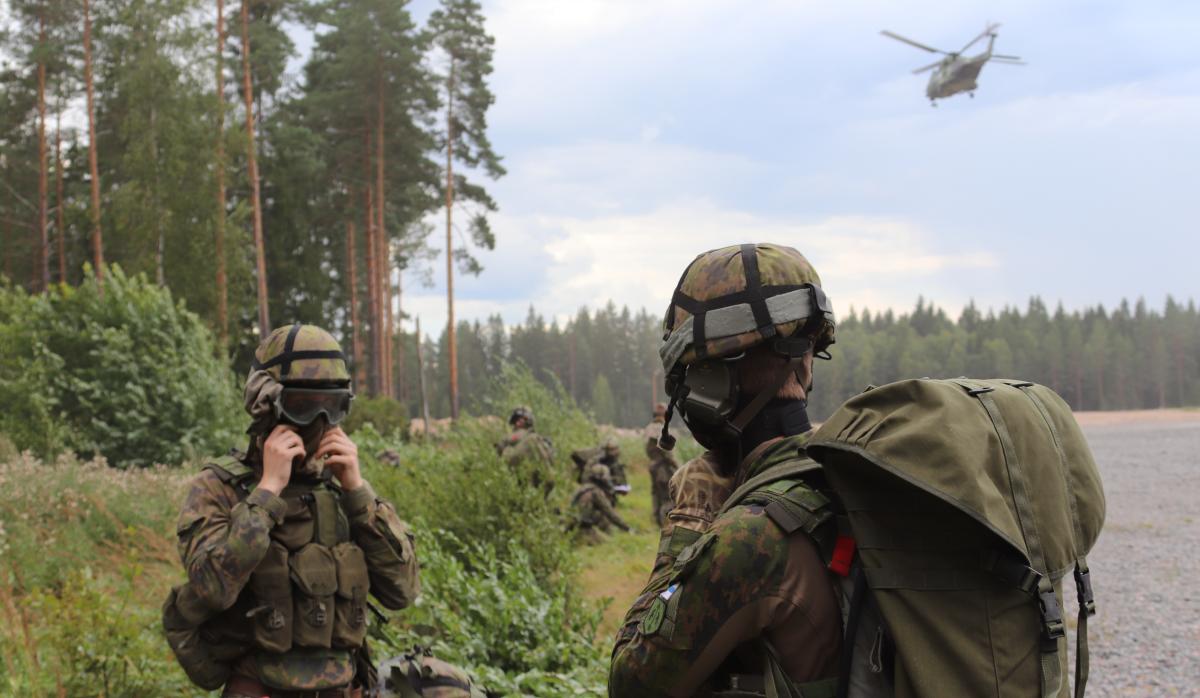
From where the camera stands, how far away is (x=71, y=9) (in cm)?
2195

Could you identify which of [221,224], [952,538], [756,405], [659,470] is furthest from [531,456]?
[221,224]

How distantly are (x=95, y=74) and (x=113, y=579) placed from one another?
65.8ft

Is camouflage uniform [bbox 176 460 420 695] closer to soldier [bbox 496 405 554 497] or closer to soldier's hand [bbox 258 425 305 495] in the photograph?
soldier's hand [bbox 258 425 305 495]

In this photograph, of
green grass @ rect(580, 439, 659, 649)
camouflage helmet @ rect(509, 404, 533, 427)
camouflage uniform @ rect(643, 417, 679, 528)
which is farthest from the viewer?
camouflage uniform @ rect(643, 417, 679, 528)

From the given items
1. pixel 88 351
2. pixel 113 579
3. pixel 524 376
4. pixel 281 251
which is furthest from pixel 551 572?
pixel 281 251

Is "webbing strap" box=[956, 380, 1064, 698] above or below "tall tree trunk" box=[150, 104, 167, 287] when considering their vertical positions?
below

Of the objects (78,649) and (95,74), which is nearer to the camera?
(78,649)

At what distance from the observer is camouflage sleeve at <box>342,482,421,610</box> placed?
330 centimetres

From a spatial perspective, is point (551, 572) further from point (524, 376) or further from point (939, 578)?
point (524, 376)

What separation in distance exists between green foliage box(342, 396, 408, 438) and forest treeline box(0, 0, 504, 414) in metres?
3.35

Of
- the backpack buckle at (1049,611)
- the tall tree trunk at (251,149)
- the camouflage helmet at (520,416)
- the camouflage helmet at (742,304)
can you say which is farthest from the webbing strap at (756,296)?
the tall tree trunk at (251,149)

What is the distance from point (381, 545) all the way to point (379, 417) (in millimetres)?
19085

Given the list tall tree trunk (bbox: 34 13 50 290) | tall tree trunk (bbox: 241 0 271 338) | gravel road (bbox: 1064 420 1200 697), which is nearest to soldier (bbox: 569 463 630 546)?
gravel road (bbox: 1064 420 1200 697)

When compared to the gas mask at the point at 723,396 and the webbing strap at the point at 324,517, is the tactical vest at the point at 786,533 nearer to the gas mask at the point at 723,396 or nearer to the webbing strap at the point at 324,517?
the gas mask at the point at 723,396
